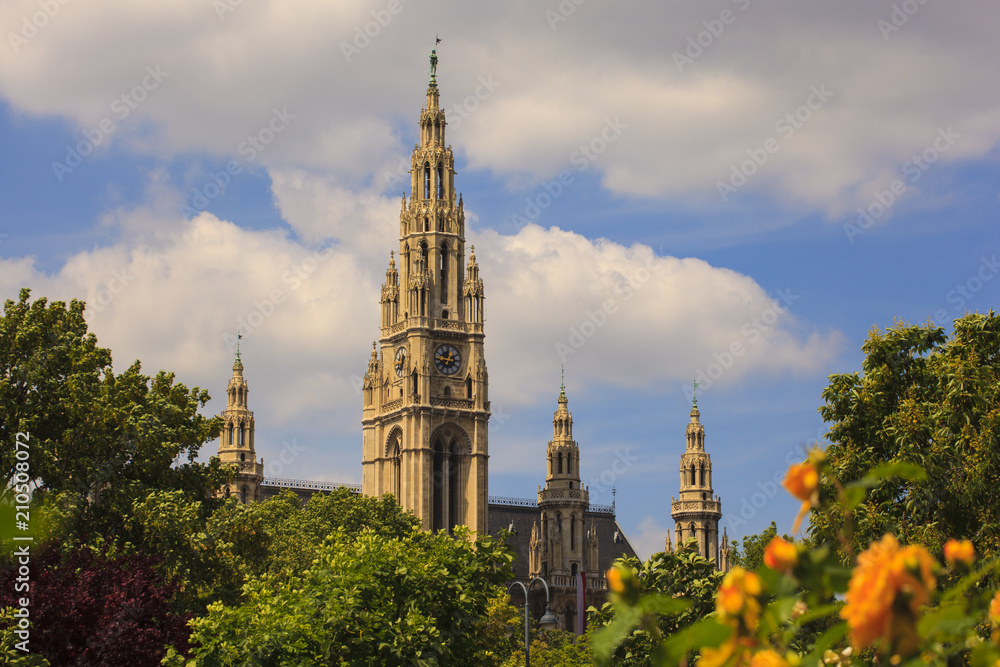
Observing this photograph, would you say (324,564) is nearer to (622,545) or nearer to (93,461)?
(93,461)

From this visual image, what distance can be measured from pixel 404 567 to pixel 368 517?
173 ft

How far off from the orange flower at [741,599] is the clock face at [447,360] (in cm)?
10724

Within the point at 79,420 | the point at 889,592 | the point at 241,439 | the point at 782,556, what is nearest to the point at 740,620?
the point at 782,556

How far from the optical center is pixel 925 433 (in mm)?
32562

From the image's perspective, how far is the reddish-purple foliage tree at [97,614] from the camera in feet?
99.2

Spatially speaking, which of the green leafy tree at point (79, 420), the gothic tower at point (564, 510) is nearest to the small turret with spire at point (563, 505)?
the gothic tower at point (564, 510)

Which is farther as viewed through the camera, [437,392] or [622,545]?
[622,545]

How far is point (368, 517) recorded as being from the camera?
8456 cm

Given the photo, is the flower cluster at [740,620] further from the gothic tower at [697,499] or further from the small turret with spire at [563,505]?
the gothic tower at [697,499]

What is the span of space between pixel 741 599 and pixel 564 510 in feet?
395

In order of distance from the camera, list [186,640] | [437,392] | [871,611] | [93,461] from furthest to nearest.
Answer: [437,392]
[93,461]
[186,640]
[871,611]

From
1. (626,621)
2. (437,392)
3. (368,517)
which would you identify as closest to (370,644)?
(626,621)

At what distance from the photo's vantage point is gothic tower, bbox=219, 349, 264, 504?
388ft

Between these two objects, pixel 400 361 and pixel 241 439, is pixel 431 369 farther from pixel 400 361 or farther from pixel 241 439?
pixel 241 439
